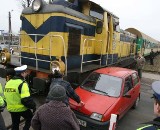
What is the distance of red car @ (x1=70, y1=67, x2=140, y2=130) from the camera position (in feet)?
18.3

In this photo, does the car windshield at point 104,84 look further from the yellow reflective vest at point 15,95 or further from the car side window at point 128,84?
the yellow reflective vest at point 15,95

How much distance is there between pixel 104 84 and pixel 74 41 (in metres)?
2.12

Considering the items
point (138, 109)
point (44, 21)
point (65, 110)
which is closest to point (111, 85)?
point (138, 109)

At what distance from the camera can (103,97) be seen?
6.40 m

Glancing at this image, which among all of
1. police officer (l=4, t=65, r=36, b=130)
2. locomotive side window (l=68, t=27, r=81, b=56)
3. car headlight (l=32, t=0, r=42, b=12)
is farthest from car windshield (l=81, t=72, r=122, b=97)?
car headlight (l=32, t=0, r=42, b=12)

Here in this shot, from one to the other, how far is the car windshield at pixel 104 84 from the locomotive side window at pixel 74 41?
50.3 inches

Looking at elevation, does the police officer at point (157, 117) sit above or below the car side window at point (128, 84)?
above

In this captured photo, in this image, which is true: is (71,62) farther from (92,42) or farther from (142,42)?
(142,42)

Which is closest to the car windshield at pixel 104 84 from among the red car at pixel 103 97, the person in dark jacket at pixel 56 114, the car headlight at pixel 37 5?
the red car at pixel 103 97

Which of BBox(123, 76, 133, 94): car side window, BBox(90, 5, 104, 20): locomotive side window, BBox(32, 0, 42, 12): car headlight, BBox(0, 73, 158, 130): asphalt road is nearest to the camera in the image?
BBox(0, 73, 158, 130): asphalt road

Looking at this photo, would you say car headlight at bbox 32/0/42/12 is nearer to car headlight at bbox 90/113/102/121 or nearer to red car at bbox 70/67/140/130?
red car at bbox 70/67/140/130

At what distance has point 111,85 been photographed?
693 cm

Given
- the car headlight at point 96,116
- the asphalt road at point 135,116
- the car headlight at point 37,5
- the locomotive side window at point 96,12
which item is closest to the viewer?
the car headlight at point 96,116

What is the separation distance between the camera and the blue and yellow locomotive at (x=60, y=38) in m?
7.34
